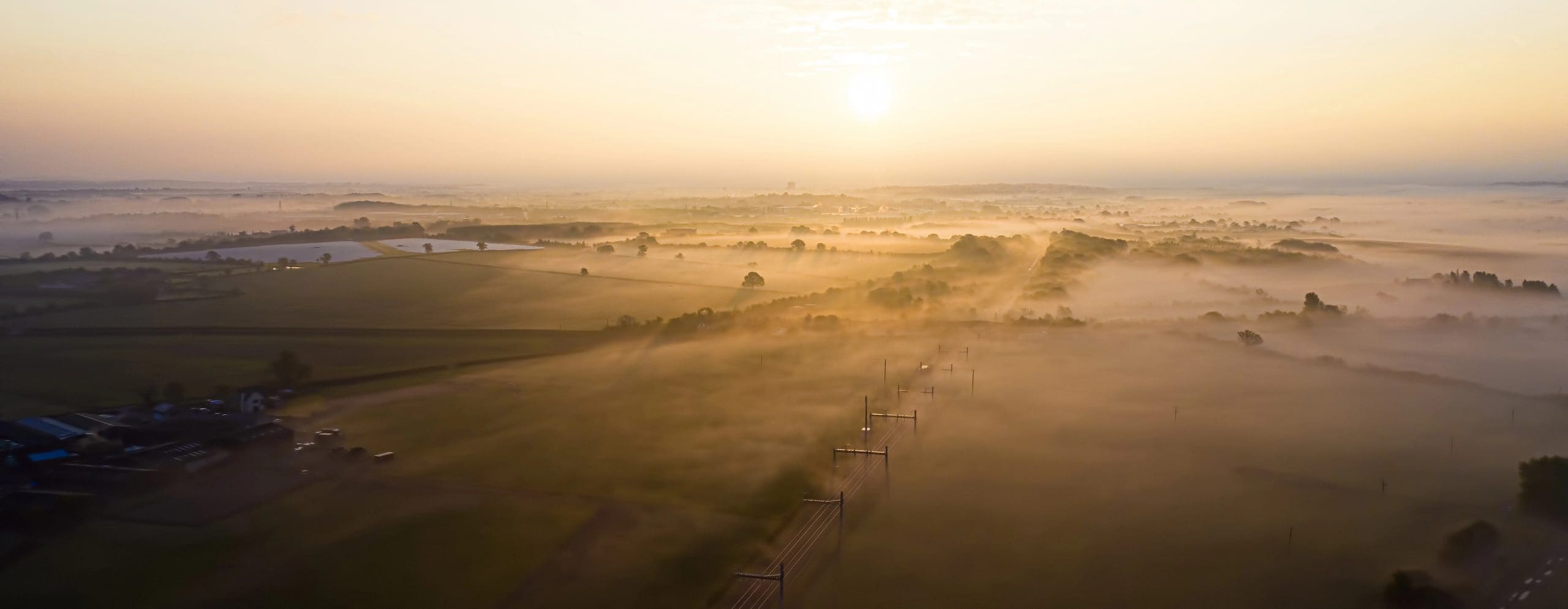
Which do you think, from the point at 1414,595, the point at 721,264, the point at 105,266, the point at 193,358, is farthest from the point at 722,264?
the point at 1414,595

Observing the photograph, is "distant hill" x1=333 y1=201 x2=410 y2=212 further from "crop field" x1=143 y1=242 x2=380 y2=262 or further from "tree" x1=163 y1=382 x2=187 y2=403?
"tree" x1=163 y1=382 x2=187 y2=403

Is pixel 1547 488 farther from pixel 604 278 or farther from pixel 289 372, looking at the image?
pixel 604 278

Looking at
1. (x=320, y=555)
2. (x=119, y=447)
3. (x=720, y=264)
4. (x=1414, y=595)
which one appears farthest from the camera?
(x=720, y=264)

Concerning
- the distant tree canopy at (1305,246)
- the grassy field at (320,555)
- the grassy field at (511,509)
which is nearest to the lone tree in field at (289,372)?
the grassy field at (511,509)

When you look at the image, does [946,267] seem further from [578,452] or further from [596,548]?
[596,548]

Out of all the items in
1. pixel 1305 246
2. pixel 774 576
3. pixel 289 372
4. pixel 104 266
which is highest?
pixel 1305 246

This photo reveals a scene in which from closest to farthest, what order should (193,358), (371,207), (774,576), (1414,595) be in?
(1414,595) < (774,576) < (193,358) < (371,207)
